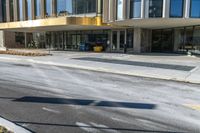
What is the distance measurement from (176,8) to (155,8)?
1916mm

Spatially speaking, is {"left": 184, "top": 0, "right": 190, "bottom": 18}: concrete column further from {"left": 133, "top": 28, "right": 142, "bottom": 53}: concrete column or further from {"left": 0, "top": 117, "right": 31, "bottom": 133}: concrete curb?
{"left": 0, "top": 117, "right": 31, "bottom": 133}: concrete curb

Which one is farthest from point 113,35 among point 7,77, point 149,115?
point 149,115

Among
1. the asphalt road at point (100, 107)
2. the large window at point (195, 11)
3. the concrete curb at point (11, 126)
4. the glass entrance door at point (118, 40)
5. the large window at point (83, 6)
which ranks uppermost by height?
the large window at point (83, 6)

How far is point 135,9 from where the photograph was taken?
1013 inches

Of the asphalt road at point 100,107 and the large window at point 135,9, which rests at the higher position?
the large window at point 135,9

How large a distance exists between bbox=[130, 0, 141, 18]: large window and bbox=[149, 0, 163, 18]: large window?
1.20 metres

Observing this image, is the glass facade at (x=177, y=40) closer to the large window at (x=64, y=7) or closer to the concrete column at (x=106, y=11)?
the concrete column at (x=106, y=11)

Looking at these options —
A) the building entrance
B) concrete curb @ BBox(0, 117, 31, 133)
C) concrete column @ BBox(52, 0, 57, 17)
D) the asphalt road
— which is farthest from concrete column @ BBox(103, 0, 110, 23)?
concrete curb @ BBox(0, 117, 31, 133)

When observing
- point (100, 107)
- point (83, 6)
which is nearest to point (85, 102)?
point (100, 107)

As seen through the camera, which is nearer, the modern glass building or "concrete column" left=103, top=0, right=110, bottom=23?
the modern glass building

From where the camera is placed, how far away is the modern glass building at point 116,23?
24.5m

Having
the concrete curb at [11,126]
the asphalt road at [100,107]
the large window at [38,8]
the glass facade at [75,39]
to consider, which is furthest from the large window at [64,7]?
the concrete curb at [11,126]

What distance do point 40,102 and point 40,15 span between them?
38.4 metres

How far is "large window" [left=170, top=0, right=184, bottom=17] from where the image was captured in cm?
2405
